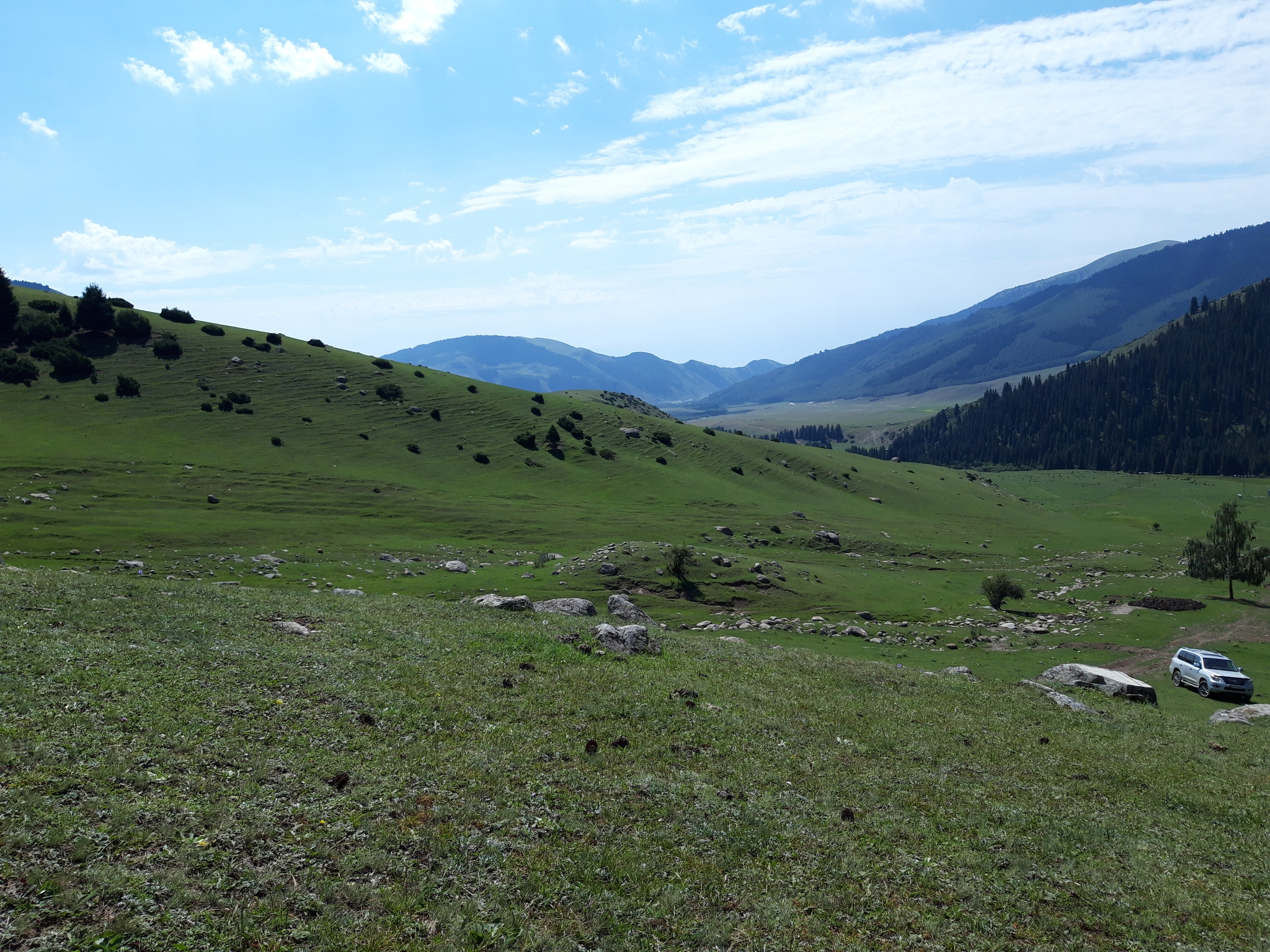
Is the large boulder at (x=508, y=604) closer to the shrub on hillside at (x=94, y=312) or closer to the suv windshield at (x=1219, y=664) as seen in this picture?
the suv windshield at (x=1219, y=664)

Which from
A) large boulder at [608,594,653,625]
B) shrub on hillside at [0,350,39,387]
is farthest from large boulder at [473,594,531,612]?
shrub on hillside at [0,350,39,387]

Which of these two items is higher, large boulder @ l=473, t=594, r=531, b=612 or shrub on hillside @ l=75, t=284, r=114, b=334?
shrub on hillside @ l=75, t=284, r=114, b=334

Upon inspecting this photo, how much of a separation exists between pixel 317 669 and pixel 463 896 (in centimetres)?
1025

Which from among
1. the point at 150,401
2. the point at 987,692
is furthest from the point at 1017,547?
the point at 150,401

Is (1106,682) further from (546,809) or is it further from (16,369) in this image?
(16,369)

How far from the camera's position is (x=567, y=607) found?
31.5 m

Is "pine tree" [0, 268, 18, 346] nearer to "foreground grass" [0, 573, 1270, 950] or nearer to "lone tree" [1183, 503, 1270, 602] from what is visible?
"foreground grass" [0, 573, 1270, 950]

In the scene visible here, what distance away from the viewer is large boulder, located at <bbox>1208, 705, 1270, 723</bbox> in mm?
25922

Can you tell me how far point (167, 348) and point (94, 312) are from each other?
457 inches

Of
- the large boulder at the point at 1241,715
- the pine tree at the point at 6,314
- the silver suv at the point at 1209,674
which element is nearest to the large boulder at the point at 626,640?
the large boulder at the point at 1241,715

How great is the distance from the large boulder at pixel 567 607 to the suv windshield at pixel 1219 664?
1337 inches

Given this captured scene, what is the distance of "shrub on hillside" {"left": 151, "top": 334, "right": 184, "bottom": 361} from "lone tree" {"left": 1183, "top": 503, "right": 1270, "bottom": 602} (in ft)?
448

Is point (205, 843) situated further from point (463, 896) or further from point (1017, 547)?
point (1017, 547)

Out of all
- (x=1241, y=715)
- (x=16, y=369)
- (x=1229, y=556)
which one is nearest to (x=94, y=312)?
(x=16, y=369)
